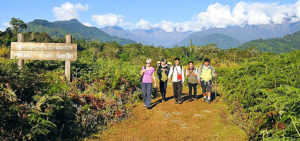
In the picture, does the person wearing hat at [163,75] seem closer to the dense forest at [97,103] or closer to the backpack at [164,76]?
the backpack at [164,76]

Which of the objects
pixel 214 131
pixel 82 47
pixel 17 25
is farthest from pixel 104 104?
pixel 17 25

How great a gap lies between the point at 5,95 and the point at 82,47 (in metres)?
65.8

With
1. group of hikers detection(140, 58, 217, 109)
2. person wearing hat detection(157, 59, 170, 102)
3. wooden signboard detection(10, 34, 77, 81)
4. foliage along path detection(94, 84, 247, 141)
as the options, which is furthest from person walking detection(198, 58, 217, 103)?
wooden signboard detection(10, 34, 77, 81)

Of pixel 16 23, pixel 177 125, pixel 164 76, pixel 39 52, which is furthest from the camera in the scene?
pixel 16 23

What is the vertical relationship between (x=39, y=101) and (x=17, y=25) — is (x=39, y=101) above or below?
below

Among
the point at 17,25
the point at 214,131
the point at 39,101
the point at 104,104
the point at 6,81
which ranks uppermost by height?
the point at 17,25

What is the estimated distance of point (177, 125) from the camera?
6.00m

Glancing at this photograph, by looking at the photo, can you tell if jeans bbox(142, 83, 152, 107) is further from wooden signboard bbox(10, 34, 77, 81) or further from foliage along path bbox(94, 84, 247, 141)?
wooden signboard bbox(10, 34, 77, 81)

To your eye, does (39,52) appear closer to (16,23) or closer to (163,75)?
(163,75)

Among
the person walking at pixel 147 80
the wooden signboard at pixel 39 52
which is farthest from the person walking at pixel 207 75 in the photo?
the wooden signboard at pixel 39 52

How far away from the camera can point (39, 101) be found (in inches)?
176

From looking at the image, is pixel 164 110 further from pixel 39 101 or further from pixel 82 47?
pixel 82 47

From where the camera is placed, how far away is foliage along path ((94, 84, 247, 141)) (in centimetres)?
517

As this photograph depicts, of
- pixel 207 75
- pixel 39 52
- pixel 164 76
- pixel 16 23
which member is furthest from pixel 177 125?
pixel 16 23
